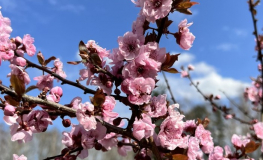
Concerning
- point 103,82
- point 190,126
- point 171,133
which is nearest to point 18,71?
point 103,82

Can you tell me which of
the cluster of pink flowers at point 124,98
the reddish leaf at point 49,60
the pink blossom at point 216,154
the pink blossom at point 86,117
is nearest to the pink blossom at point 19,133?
the cluster of pink flowers at point 124,98

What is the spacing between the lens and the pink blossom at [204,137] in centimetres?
108

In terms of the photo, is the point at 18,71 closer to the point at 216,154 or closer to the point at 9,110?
the point at 9,110

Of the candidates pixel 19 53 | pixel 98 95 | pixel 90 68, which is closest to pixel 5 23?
pixel 19 53

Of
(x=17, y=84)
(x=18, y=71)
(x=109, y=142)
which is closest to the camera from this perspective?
(x=17, y=84)

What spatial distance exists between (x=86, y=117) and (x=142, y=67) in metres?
0.23

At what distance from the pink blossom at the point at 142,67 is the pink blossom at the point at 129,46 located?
0.9 inches

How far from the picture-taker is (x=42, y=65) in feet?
3.76

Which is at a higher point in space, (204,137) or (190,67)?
(190,67)

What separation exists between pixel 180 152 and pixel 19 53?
2.36ft

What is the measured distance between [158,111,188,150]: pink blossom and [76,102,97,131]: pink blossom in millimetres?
229

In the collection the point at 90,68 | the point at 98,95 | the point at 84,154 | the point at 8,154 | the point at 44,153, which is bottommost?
the point at 84,154

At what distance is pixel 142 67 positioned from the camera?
88 cm

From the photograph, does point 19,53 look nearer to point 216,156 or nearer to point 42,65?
point 42,65
